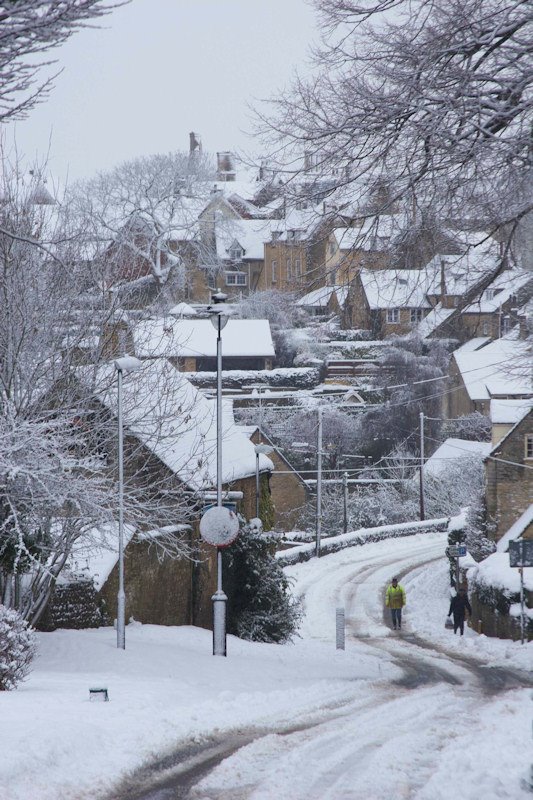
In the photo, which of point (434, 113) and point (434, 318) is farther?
point (434, 318)

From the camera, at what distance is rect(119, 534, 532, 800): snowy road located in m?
8.52

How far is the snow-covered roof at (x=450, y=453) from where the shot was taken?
2431 inches

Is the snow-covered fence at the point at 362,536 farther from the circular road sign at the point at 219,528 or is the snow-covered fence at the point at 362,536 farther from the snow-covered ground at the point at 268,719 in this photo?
the circular road sign at the point at 219,528

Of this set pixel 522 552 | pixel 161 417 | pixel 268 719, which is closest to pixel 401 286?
pixel 268 719

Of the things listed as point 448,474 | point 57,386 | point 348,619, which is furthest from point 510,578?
point 448,474

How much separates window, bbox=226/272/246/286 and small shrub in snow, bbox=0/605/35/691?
79676mm

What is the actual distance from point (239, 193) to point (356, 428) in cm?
4395

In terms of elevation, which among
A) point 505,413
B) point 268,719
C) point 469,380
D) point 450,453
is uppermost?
point 469,380

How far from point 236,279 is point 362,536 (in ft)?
138

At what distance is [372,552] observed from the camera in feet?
171

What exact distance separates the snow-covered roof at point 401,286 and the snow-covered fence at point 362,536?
103 feet

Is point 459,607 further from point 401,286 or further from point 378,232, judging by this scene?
point 378,232

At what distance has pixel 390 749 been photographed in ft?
33.7

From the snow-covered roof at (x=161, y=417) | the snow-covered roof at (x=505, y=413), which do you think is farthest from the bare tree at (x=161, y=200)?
the snow-covered roof at (x=161, y=417)
